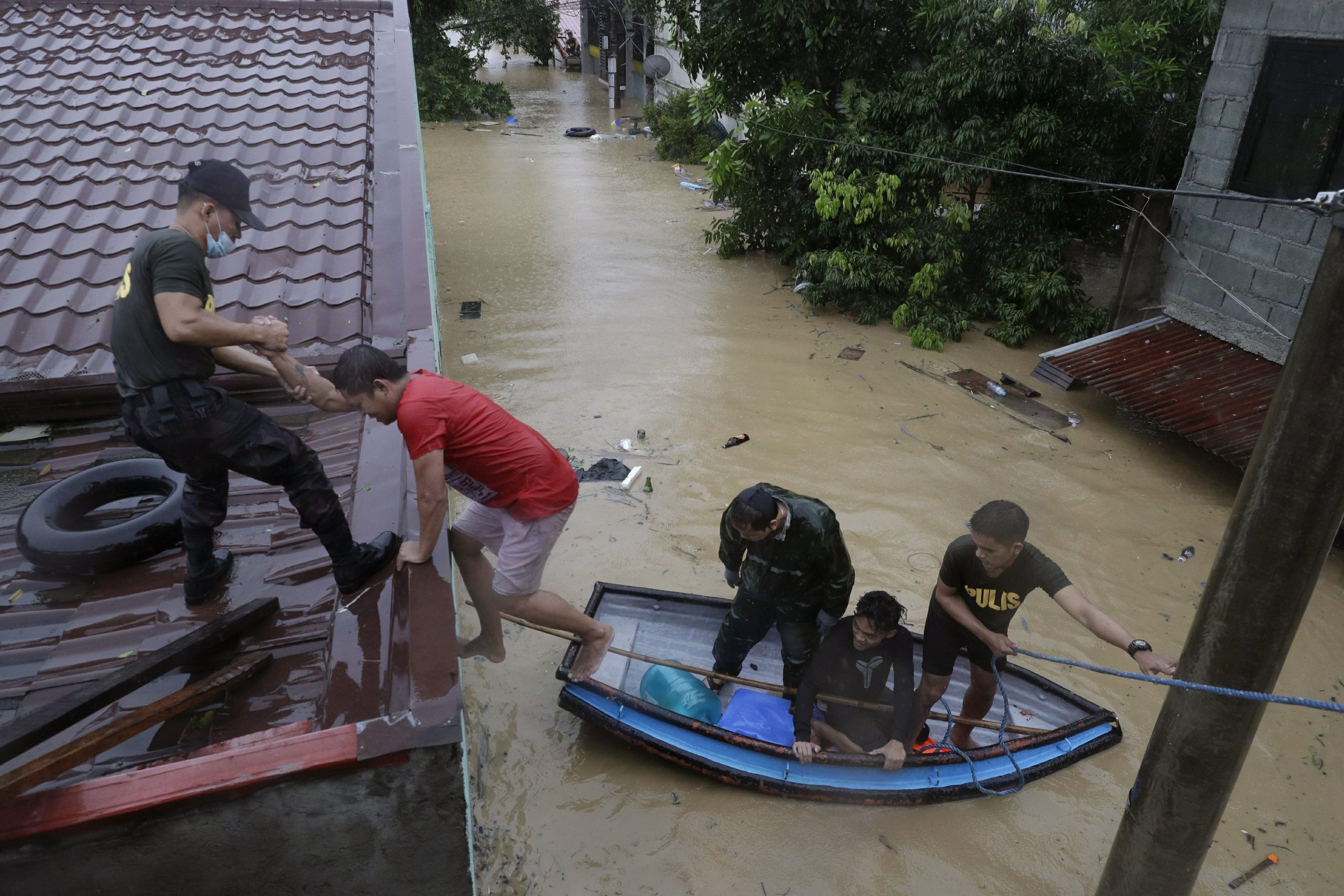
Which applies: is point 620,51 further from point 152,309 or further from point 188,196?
point 152,309

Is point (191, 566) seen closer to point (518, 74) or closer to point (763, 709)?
point (763, 709)

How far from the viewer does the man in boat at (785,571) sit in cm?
445

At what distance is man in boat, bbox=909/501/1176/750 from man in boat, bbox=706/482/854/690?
559 millimetres

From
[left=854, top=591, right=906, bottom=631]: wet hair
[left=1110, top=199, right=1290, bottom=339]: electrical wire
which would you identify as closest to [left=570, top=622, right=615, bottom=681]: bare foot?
[left=854, top=591, right=906, bottom=631]: wet hair

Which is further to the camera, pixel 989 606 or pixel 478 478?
pixel 989 606

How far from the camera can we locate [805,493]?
8.34 meters

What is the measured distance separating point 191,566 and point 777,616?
3.02 meters

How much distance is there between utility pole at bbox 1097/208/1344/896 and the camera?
2656 millimetres

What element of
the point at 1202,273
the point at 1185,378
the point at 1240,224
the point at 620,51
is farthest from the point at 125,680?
the point at 620,51

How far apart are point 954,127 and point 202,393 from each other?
10678 mm

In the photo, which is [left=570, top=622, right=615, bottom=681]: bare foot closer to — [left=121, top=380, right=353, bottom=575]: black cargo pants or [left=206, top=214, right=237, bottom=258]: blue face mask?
[left=121, top=380, right=353, bottom=575]: black cargo pants

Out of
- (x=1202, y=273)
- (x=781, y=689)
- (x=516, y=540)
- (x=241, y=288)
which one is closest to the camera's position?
(x=516, y=540)

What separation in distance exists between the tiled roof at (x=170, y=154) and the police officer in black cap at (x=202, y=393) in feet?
3.93

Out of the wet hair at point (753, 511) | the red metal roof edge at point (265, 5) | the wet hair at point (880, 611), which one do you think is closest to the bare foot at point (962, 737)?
the wet hair at point (880, 611)
